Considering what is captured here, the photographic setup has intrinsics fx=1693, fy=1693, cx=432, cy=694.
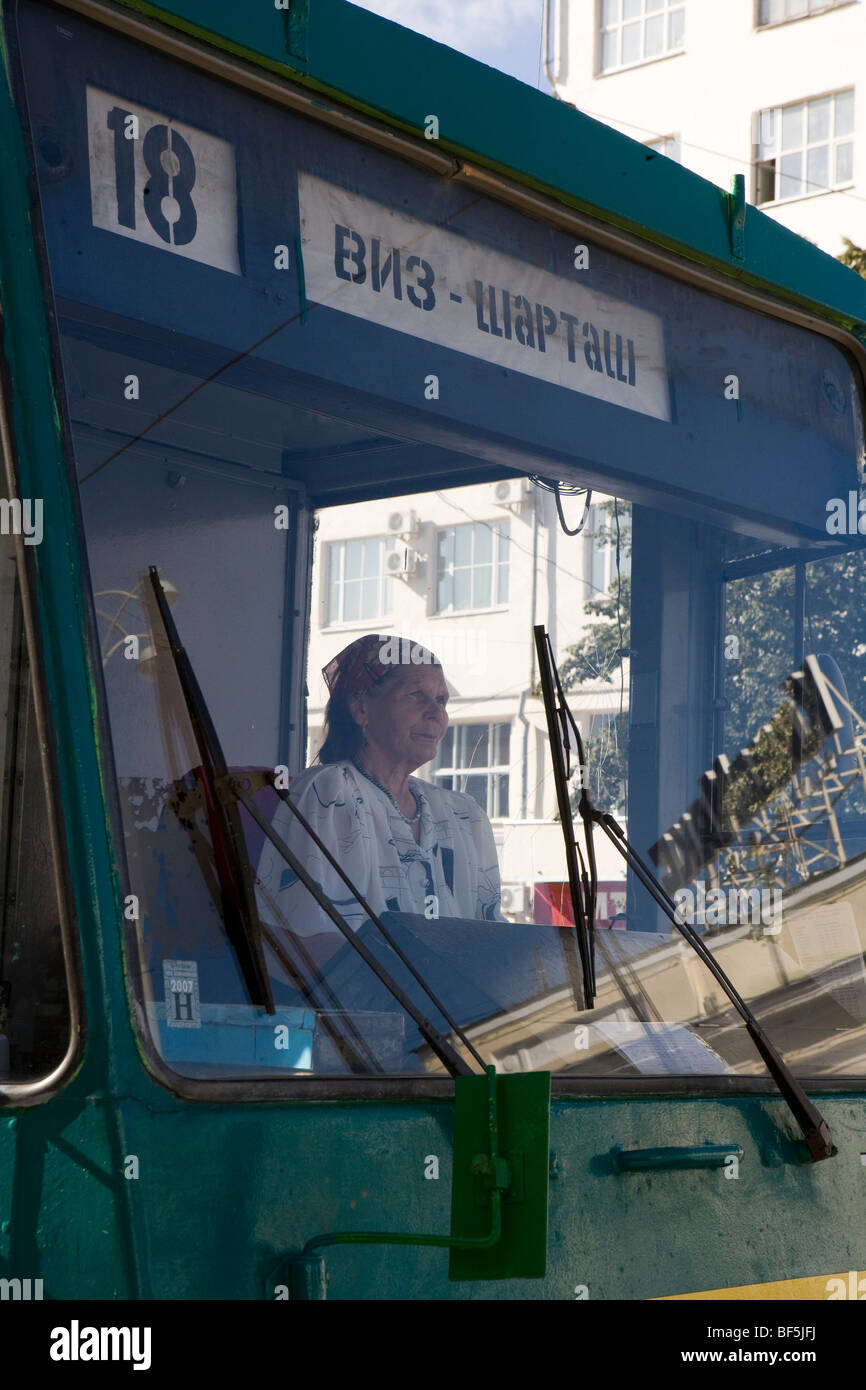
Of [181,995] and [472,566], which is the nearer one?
[181,995]

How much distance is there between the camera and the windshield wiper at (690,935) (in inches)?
94.6

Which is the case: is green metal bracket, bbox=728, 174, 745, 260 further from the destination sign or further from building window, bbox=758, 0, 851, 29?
building window, bbox=758, 0, 851, 29

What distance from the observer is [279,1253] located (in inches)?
72.1

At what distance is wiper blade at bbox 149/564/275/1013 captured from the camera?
2.05 meters

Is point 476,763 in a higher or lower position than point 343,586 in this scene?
lower

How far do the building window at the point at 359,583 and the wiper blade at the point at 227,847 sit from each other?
35cm

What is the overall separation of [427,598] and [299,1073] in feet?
2.56

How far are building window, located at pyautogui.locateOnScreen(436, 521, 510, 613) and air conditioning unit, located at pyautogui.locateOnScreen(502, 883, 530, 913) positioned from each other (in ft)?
1.36

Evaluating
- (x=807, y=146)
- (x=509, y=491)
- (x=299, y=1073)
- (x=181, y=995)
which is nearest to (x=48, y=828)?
(x=181, y=995)

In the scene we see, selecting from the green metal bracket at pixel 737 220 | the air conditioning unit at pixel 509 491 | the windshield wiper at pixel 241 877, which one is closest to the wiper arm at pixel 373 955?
the windshield wiper at pixel 241 877

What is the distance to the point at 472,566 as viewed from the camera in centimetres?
253

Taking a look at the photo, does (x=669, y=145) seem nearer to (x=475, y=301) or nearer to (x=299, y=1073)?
(x=475, y=301)

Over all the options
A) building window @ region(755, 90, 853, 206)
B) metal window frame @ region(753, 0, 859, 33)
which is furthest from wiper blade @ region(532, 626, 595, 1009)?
metal window frame @ region(753, 0, 859, 33)

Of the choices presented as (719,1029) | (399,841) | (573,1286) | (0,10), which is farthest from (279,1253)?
(0,10)
